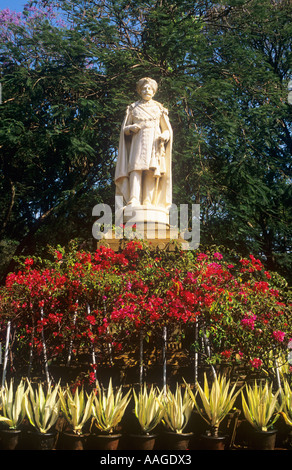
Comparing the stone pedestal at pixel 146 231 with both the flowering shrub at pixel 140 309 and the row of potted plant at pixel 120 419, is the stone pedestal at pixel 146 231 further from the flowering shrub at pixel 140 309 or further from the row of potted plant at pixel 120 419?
the row of potted plant at pixel 120 419

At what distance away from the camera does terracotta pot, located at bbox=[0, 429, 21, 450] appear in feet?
13.6

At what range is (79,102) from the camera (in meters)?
11.4

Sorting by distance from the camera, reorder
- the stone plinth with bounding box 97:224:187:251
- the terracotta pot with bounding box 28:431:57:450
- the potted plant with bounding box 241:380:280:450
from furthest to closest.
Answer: the stone plinth with bounding box 97:224:187:251 → the potted plant with bounding box 241:380:280:450 → the terracotta pot with bounding box 28:431:57:450

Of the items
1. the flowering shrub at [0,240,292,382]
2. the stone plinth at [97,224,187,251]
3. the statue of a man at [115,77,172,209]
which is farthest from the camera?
the statue of a man at [115,77,172,209]

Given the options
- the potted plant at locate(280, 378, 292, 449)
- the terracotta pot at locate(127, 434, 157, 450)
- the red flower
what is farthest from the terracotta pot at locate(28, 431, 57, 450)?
the red flower

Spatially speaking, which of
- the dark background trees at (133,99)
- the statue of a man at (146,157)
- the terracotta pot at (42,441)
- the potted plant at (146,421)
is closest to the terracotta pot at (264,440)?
the potted plant at (146,421)

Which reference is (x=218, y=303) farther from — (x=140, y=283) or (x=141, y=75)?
(x=141, y=75)

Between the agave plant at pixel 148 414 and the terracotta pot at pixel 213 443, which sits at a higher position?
the agave plant at pixel 148 414

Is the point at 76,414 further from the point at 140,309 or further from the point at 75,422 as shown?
the point at 140,309

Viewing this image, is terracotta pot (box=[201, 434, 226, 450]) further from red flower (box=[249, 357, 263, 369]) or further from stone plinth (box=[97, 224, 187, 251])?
stone plinth (box=[97, 224, 187, 251])

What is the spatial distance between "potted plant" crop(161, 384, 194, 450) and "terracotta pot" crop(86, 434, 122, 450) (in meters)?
0.40

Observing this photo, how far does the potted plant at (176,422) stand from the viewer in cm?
409

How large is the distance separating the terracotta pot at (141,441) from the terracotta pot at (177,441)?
12 centimetres

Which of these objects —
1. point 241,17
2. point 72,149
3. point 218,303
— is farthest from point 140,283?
point 241,17
